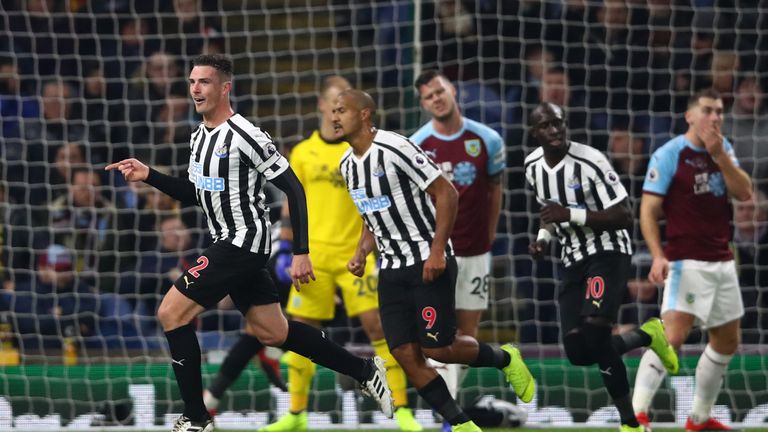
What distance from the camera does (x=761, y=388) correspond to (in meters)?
8.91

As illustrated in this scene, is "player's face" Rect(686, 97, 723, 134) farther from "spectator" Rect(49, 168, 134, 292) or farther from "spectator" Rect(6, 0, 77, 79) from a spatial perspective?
"spectator" Rect(6, 0, 77, 79)

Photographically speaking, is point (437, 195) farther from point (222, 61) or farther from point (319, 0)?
point (319, 0)

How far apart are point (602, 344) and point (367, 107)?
1689mm

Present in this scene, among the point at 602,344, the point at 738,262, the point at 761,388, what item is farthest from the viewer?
the point at 738,262

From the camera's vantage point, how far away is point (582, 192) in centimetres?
705

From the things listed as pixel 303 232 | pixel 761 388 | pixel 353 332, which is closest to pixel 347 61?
pixel 353 332

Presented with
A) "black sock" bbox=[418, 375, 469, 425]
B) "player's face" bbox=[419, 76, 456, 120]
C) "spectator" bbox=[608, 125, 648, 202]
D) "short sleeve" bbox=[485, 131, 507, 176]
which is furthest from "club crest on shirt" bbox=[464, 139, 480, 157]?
"spectator" bbox=[608, 125, 648, 202]

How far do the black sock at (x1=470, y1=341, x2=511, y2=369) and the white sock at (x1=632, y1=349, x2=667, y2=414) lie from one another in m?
0.99

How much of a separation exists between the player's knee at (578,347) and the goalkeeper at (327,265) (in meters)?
1.39

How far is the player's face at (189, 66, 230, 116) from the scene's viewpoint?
20.9ft

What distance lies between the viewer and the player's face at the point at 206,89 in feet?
20.9

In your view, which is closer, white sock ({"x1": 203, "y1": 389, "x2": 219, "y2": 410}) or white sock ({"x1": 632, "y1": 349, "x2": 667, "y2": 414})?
white sock ({"x1": 632, "y1": 349, "x2": 667, "y2": 414})

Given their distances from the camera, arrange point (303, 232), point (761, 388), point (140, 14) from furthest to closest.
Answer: point (140, 14) < point (761, 388) < point (303, 232)

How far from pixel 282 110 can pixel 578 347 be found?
16.4 feet
